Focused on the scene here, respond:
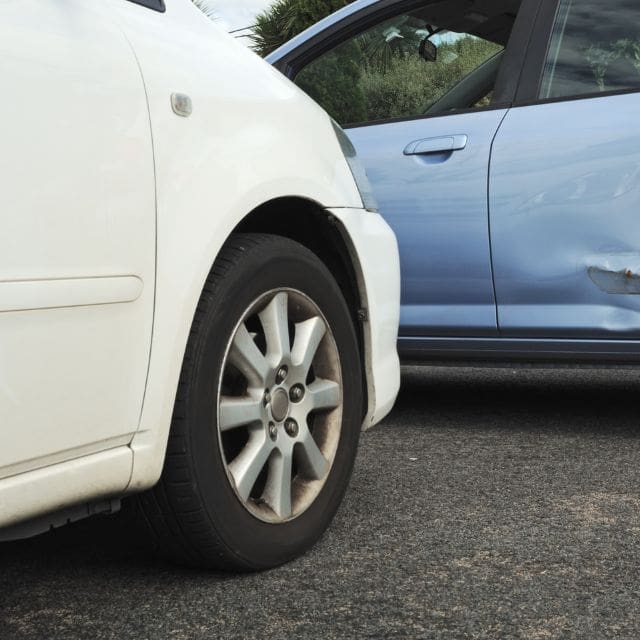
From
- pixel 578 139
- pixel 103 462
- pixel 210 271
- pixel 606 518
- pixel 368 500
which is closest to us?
pixel 103 462

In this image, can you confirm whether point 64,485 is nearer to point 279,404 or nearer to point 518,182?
point 279,404

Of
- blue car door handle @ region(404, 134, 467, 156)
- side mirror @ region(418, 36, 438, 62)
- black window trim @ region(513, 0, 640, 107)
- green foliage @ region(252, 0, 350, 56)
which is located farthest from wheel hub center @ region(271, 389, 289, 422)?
green foliage @ region(252, 0, 350, 56)

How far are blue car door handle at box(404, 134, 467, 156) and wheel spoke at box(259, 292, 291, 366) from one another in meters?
1.72

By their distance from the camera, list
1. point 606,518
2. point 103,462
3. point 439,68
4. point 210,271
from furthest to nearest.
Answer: point 439,68 < point 606,518 < point 210,271 < point 103,462

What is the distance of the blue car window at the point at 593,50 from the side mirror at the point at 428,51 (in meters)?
0.54

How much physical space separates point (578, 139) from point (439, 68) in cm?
79

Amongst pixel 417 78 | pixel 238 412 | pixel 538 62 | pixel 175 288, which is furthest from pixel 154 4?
pixel 417 78

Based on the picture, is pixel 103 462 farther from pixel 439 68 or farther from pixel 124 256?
pixel 439 68

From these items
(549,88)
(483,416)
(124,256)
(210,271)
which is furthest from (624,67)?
(124,256)

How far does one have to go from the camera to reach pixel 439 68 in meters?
4.48

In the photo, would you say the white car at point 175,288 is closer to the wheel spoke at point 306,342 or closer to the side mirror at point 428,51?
the wheel spoke at point 306,342

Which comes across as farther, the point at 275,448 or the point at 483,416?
the point at 483,416

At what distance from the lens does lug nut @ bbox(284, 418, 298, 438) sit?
8.45 feet

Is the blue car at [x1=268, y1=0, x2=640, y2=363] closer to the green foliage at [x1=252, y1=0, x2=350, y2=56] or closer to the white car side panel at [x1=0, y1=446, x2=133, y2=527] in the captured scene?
the white car side panel at [x1=0, y1=446, x2=133, y2=527]
